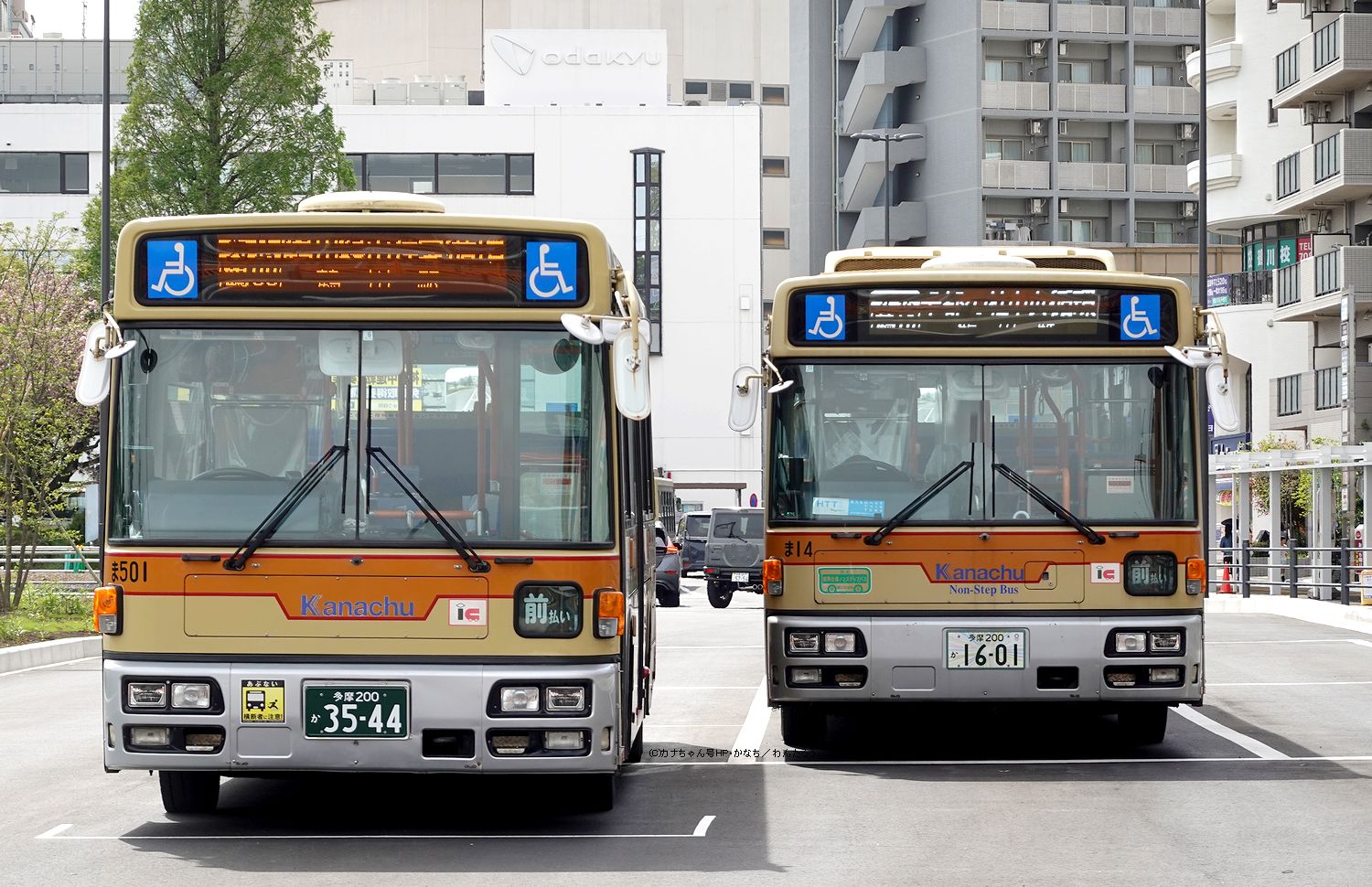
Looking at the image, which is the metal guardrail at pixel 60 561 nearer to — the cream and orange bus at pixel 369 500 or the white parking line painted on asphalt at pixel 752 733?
the white parking line painted on asphalt at pixel 752 733

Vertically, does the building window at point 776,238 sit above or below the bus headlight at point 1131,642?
above

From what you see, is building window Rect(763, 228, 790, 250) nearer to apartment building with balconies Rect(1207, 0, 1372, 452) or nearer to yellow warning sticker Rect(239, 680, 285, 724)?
apartment building with balconies Rect(1207, 0, 1372, 452)

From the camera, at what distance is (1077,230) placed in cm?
7231

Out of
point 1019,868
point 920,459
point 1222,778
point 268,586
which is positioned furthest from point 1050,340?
point 268,586

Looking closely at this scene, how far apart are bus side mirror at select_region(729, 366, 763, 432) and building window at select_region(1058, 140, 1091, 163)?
2455 inches

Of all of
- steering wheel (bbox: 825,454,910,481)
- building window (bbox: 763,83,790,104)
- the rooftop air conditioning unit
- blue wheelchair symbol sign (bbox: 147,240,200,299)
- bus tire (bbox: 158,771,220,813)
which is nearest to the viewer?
blue wheelchair symbol sign (bbox: 147,240,200,299)

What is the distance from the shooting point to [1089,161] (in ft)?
237

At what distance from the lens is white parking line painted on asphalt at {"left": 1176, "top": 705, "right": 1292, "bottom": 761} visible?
41.0 feet

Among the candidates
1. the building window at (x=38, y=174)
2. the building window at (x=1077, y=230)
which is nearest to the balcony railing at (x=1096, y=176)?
the building window at (x=1077, y=230)

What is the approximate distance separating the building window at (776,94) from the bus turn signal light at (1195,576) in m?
82.3

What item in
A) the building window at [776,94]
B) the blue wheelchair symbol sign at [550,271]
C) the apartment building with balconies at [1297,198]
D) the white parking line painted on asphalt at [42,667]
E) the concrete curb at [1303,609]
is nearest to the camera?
the blue wheelchair symbol sign at [550,271]

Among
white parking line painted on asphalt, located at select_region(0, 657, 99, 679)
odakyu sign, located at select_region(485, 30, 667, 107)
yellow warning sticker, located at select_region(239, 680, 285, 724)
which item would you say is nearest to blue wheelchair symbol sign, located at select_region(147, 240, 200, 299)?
yellow warning sticker, located at select_region(239, 680, 285, 724)

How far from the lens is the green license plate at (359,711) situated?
8.80 m

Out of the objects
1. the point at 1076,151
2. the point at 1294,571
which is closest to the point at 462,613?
the point at 1294,571
